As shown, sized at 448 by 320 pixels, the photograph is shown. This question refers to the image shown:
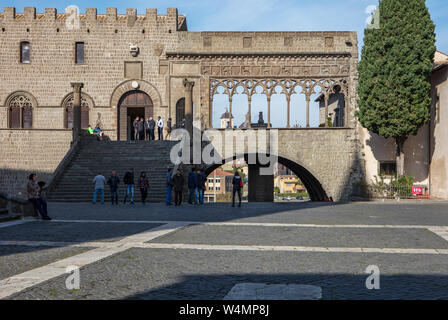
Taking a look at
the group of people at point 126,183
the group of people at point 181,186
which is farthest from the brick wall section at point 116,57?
the group of people at point 126,183

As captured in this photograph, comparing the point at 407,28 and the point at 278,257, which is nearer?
the point at 278,257

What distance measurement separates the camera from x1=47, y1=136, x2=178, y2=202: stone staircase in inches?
855

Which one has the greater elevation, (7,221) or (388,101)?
(388,101)

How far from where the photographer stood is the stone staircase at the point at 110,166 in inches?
855

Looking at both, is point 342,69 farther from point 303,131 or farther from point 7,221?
point 7,221

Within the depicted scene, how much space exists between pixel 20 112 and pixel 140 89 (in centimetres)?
796

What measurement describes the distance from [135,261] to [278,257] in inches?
84.2

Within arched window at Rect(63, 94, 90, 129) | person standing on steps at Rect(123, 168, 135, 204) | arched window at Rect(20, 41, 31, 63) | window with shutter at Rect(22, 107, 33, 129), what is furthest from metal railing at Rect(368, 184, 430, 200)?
arched window at Rect(20, 41, 31, 63)

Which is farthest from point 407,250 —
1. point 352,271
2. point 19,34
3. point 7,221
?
point 19,34

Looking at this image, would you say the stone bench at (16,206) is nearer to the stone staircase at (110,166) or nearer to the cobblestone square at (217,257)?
the cobblestone square at (217,257)

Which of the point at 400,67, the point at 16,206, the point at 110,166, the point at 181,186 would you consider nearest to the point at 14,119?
the point at 110,166

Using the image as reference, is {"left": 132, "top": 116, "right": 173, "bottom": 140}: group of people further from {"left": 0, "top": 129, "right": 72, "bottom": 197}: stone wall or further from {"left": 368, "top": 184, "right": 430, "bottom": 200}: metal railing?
{"left": 368, "top": 184, "right": 430, "bottom": 200}: metal railing

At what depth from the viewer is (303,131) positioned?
30516 mm

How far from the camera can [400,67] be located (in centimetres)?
2614
